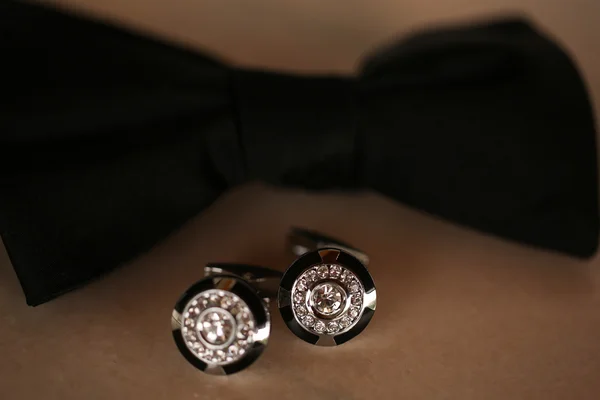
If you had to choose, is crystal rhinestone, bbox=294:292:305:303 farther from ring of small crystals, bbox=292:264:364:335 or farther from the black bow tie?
the black bow tie

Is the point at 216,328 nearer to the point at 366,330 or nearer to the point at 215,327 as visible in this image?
the point at 215,327

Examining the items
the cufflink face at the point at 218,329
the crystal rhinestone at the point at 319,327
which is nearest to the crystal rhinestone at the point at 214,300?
the cufflink face at the point at 218,329

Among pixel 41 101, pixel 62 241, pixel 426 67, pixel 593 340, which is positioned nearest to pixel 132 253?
pixel 62 241

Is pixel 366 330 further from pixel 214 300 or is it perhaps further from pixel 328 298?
pixel 214 300

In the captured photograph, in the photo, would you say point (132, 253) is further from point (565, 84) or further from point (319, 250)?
→ point (565, 84)

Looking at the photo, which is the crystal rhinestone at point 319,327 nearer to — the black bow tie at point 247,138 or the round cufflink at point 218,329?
the round cufflink at point 218,329

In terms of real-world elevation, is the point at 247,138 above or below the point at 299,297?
above

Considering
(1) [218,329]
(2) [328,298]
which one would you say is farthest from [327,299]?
(1) [218,329]
